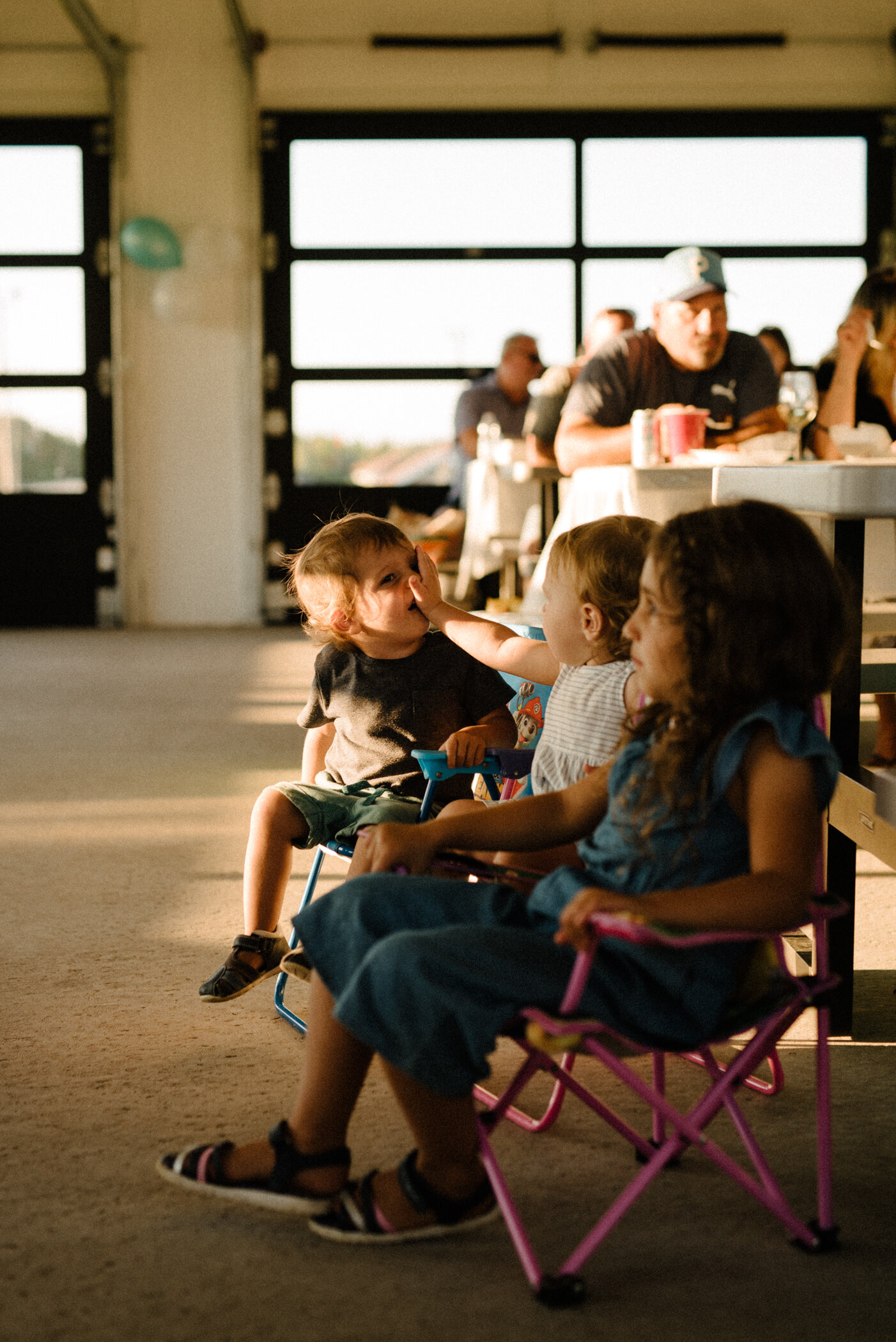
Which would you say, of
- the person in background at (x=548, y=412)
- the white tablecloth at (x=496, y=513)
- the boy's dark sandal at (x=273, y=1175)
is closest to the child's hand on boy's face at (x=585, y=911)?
the boy's dark sandal at (x=273, y=1175)

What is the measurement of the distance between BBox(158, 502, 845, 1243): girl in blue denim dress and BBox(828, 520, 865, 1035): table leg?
56 cm

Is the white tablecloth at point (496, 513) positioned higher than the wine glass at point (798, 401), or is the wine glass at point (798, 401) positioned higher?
the wine glass at point (798, 401)

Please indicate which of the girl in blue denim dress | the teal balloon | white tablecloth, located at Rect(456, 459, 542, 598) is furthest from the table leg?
the teal balloon

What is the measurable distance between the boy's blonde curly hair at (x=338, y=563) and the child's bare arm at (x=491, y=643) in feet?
0.30

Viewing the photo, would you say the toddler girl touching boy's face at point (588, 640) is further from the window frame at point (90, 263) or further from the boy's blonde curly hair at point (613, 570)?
the window frame at point (90, 263)

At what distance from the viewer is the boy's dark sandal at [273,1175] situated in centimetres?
159

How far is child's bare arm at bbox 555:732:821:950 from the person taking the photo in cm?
139

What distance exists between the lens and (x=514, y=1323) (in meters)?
1.42

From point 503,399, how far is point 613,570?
5.88 meters

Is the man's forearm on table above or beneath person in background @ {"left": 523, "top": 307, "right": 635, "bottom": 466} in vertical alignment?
beneath

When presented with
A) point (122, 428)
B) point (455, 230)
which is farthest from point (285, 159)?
point (122, 428)

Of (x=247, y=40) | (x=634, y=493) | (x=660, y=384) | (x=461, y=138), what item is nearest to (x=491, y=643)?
(x=634, y=493)

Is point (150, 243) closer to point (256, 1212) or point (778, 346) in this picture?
point (778, 346)

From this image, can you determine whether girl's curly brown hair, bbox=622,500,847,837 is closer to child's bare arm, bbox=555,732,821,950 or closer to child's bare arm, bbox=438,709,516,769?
child's bare arm, bbox=555,732,821,950
